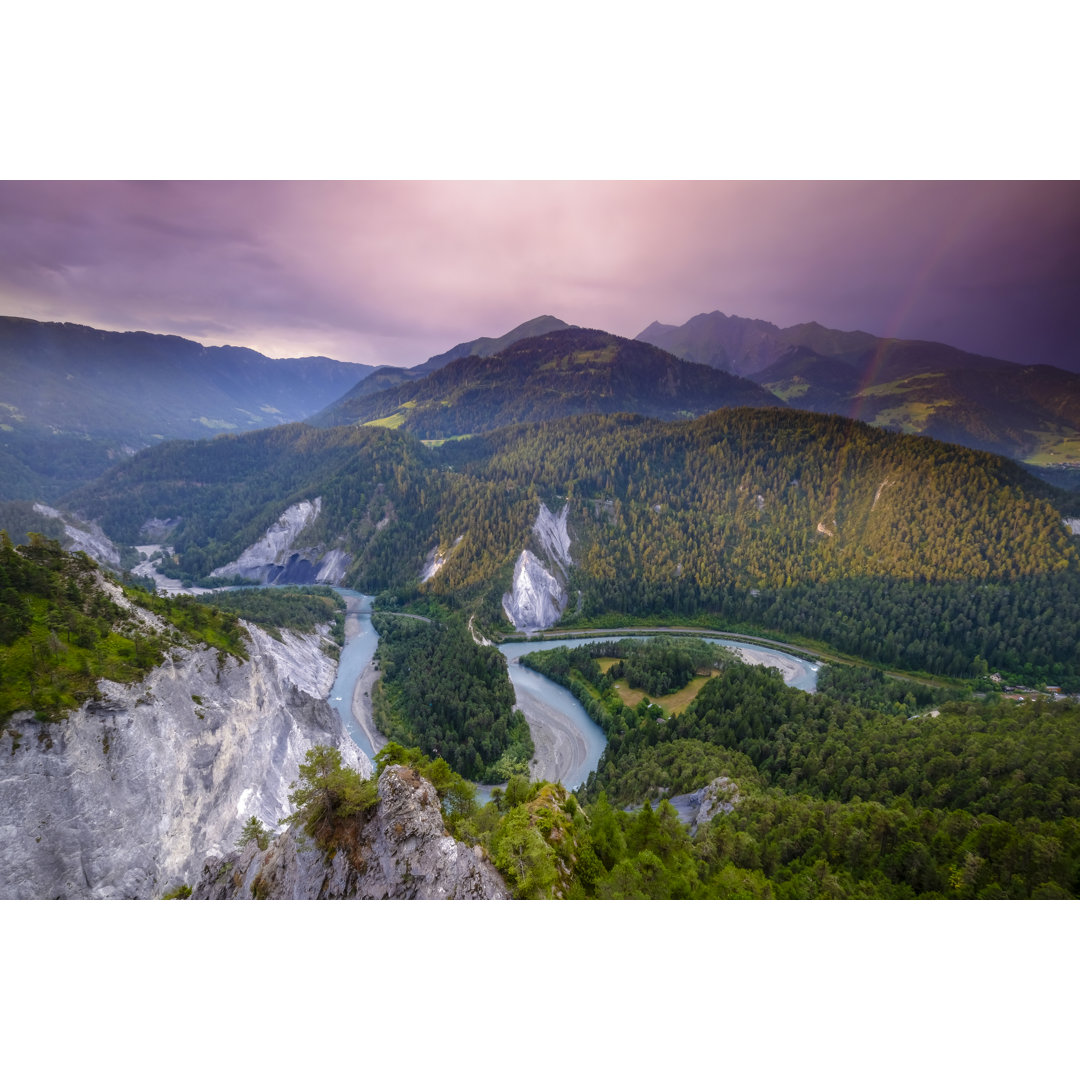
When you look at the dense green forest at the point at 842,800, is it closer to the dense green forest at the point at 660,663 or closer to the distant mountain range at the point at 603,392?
the dense green forest at the point at 660,663

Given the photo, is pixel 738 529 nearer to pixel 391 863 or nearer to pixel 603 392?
pixel 391 863

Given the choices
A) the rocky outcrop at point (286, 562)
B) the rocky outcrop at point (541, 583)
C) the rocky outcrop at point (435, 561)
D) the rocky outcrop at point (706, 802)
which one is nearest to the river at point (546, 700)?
the rocky outcrop at point (541, 583)

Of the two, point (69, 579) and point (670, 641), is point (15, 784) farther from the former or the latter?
point (670, 641)

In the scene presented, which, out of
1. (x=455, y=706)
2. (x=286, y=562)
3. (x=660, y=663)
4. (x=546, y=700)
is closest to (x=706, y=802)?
(x=455, y=706)

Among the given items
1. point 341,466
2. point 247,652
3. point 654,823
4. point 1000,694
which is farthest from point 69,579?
point 341,466

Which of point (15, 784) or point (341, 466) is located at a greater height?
point (341, 466)

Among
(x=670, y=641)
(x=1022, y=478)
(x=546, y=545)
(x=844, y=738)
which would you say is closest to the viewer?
(x=844, y=738)
